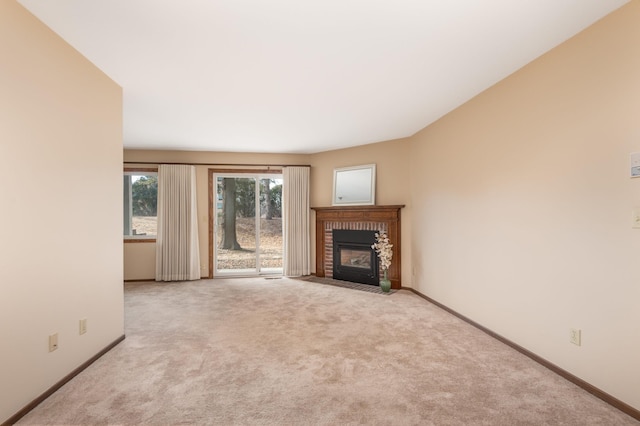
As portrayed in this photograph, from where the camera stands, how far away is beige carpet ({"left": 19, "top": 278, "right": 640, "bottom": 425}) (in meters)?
1.87

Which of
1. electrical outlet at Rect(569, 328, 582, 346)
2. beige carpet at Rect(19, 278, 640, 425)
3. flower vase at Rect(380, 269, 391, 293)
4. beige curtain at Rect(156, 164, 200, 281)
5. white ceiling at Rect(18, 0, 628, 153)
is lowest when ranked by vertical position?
beige carpet at Rect(19, 278, 640, 425)

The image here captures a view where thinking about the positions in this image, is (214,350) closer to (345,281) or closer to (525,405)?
(525,405)

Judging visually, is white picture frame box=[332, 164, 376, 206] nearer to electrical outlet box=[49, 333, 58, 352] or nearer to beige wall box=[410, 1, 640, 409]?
beige wall box=[410, 1, 640, 409]

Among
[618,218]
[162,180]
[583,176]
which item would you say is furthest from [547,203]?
[162,180]

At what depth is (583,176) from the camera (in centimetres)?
218

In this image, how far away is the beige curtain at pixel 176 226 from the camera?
18.6ft

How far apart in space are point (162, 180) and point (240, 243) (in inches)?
74.0

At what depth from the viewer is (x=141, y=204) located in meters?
5.85

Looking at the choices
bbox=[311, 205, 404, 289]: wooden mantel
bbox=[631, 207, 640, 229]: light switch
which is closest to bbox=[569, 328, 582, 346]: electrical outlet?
bbox=[631, 207, 640, 229]: light switch

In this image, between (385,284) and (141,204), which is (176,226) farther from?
(385,284)

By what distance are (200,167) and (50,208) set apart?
395 centimetres

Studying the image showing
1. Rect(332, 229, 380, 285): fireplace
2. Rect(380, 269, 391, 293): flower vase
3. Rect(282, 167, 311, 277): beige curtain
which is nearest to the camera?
Rect(380, 269, 391, 293): flower vase

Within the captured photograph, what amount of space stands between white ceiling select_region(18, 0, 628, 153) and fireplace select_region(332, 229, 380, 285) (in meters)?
2.35

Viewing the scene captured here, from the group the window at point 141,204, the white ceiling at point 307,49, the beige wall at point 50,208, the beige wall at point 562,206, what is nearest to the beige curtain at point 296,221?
the white ceiling at point 307,49
